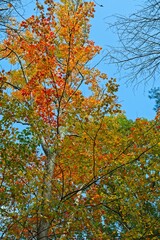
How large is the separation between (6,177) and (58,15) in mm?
8733

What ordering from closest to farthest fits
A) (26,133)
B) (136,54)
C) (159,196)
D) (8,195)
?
(136,54) → (26,133) → (8,195) → (159,196)

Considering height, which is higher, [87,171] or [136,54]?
[87,171]

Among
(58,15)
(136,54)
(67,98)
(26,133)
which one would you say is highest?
(58,15)

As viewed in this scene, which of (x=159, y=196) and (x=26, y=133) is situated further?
(x=159, y=196)

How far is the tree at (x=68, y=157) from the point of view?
745cm

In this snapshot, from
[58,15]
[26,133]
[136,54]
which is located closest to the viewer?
[136,54]

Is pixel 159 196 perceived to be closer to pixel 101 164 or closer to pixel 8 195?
pixel 101 164

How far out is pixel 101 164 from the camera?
34.1 feet

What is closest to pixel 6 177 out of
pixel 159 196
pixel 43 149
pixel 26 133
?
pixel 26 133

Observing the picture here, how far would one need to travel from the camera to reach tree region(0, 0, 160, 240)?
7445 millimetres

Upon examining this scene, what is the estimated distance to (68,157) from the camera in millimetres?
10180

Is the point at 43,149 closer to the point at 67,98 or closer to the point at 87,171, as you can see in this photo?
the point at 87,171

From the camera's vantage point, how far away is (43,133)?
791 cm

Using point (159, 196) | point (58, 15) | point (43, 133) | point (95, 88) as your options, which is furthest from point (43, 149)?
point (58, 15)
